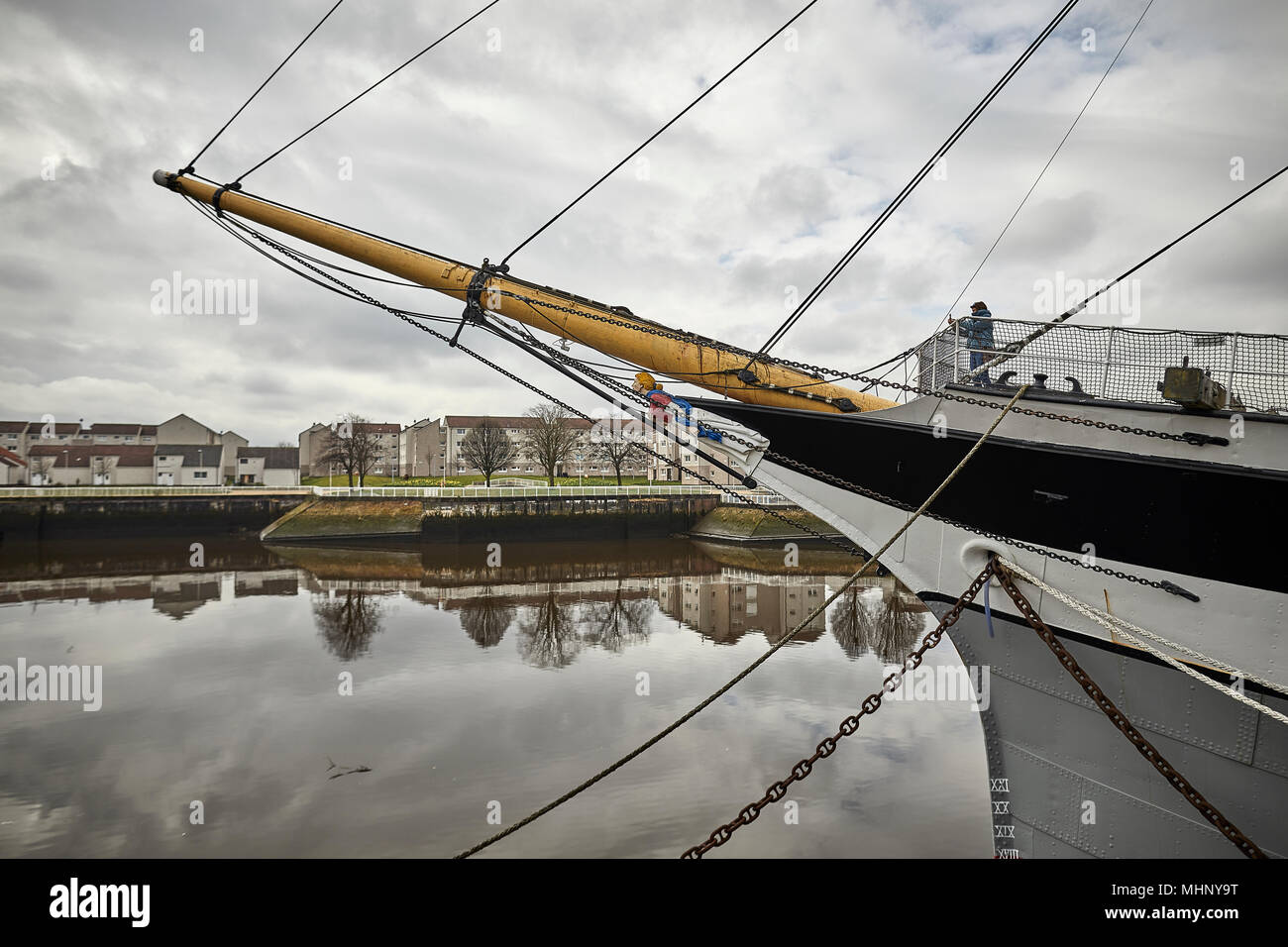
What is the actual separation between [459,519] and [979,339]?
33237 mm

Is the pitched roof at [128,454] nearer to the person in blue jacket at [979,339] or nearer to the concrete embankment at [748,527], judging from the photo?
the concrete embankment at [748,527]

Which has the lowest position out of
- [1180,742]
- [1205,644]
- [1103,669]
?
[1180,742]

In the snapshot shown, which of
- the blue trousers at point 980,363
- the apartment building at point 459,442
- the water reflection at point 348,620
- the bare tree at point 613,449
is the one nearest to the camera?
the blue trousers at point 980,363

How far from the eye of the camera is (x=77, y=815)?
7.76m

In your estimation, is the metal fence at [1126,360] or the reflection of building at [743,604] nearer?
the metal fence at [1126,360]

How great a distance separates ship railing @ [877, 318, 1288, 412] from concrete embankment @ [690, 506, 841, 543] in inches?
1203

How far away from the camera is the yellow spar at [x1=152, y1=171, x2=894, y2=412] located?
6039 mm

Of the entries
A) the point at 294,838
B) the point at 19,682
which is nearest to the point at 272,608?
the point at 19,682

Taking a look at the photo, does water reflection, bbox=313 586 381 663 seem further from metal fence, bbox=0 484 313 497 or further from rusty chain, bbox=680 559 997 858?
metal fence, bbox=0 484 313 497

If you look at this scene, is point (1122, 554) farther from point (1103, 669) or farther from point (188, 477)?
point (188, 477)

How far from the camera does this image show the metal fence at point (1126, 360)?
175 inches
